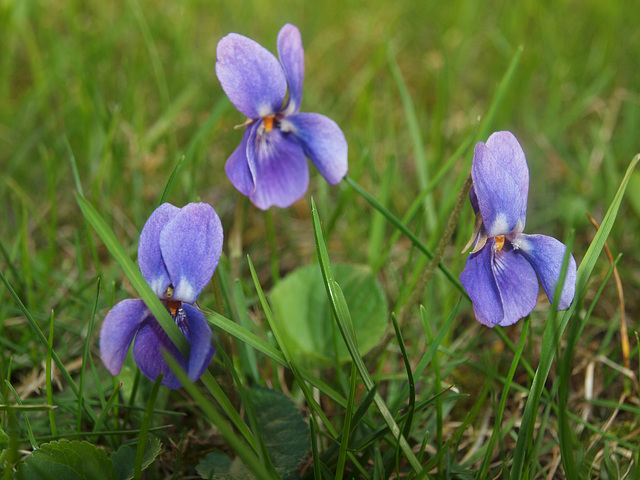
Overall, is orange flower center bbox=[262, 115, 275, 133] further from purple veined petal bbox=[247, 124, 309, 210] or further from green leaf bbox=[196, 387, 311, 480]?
green leaf bbox=[196, 387, 311, 480]

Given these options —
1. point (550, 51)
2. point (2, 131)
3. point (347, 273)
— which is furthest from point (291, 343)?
point (550, 51)

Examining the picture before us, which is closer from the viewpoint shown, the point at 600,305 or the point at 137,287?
the point at 137,287

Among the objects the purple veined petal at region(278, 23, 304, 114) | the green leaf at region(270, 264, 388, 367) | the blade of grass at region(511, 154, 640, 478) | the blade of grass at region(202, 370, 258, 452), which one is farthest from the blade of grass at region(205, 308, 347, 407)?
the purple veined petal at region(278, 23, 304, 114)

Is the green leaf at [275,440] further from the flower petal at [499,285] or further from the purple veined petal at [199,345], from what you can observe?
the flower petal at [499,285]

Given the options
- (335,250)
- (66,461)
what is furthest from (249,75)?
(335,250)

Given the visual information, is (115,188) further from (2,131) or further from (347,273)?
(347,273)

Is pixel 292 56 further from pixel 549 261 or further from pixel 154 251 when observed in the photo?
pixel 549 261
